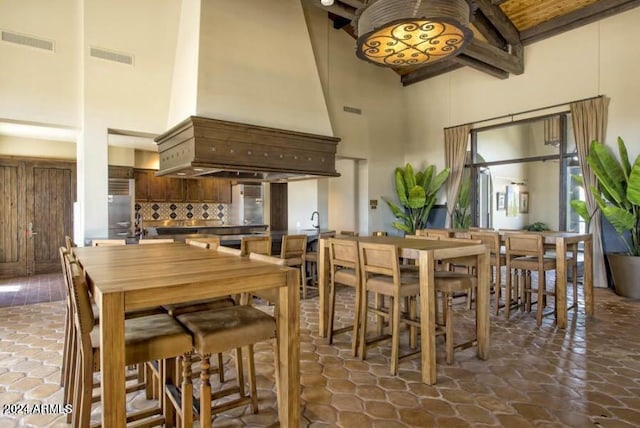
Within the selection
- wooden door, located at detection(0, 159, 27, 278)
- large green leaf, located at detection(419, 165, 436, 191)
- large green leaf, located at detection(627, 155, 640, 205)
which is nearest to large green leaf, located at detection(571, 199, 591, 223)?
large green leaf, located at detection(627, 155, 640, 205)

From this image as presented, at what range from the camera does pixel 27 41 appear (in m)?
4.55

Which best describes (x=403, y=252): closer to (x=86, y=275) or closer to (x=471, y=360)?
(x=471, y=360)

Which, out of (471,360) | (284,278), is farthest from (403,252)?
(284,278)

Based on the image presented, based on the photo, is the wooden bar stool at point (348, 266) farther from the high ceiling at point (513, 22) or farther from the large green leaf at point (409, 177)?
the large green leaf at point (409, 177)

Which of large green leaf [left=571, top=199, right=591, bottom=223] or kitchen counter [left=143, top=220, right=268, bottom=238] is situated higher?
large green leaf [left=571, top=199, right=591, bottom=223]

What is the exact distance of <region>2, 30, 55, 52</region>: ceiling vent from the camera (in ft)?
14.5

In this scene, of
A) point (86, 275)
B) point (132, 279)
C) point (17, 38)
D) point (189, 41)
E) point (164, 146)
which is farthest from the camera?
point (164, 146)

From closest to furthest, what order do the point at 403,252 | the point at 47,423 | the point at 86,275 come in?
1. the point at 86,275
2. the point at 47,423
3. the point at 403,252

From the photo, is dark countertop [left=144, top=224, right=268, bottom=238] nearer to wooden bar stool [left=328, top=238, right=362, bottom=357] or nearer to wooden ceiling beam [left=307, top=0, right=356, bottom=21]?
wooden ceiling beam [left=307, top=0, right=356, bottom=21]

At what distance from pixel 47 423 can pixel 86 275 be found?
42.4 inches

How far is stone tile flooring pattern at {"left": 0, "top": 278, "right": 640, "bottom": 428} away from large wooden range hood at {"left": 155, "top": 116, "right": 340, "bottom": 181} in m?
2.42

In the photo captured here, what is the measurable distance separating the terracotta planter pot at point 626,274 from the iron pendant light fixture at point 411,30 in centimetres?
410

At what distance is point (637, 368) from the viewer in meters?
2.72

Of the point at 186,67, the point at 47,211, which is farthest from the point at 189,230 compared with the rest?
the point at 186,67
